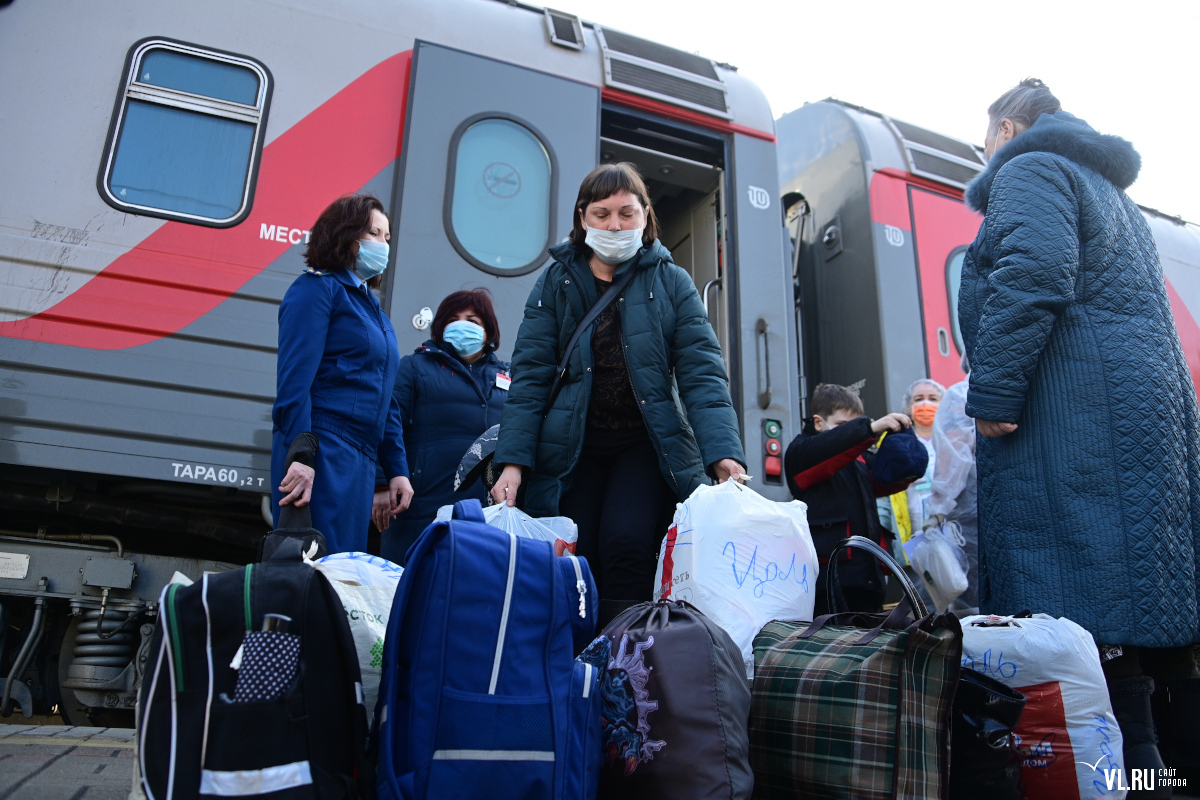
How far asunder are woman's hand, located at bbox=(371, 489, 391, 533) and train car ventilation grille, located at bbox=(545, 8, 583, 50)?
7.56 feet

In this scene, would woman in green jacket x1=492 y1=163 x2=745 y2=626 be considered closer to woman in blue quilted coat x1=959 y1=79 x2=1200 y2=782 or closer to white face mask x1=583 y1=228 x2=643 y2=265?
white face mask x1=583 y1=228 x2=643 y2=265

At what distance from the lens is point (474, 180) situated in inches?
140

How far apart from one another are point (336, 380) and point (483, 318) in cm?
83

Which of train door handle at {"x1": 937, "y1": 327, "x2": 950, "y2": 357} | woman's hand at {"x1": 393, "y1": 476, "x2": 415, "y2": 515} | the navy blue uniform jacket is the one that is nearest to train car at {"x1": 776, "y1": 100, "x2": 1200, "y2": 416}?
train door handle at {"x1": 937, "y1": 327, "x2": 950, "y2": 357}

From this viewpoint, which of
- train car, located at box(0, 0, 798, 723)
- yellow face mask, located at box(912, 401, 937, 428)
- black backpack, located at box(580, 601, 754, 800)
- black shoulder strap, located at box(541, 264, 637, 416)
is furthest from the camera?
yellow face mask, located at box(912, 401, 937, 428)

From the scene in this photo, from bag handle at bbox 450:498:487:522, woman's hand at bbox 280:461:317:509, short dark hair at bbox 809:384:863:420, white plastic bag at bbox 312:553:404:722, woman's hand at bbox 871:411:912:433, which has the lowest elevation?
white plastic bag at bbox 312:553:404:722

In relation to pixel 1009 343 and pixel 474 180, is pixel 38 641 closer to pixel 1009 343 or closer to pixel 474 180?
pixel 474 180

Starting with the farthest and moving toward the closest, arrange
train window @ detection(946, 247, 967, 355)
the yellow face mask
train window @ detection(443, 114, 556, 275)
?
1. train window @ detection(946, 247, 967, 355)
2. the yellow face mask
3. train window @ detection(443, 114, 556, 275)

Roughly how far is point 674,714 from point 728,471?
0.82m

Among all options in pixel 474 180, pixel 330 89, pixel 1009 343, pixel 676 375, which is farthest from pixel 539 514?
pixel 330 89

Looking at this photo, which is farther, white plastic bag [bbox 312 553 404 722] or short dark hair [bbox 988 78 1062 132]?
short dark hair [bbox 988 78 1062 132]

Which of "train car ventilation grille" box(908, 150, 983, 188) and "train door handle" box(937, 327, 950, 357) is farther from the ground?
"train car ventilation grille" box(908, 150, 983, 188)

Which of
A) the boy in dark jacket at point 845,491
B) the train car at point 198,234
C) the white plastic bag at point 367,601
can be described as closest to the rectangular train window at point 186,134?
the train car at point 198,234

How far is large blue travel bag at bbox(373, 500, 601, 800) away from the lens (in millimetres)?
1404
